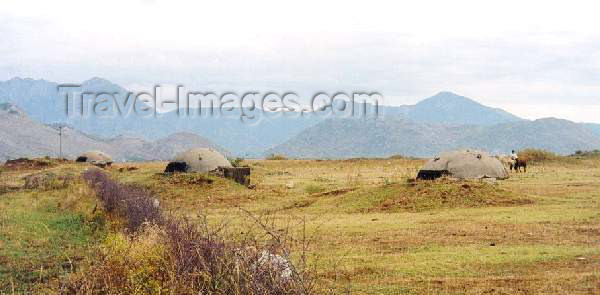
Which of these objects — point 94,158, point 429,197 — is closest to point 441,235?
point 429,197

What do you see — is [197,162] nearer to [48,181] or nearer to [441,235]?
[48,181]

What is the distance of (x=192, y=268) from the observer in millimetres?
9109

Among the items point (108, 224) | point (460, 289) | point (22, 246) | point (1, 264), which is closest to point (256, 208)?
point (108, 224)

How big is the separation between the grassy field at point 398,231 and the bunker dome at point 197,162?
5.82 metres

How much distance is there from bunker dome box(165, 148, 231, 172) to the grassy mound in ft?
49.3

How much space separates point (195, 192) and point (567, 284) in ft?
75.1

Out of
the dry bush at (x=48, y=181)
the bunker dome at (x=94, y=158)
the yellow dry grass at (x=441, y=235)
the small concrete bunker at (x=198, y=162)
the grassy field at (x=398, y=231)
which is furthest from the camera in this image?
the bunker dome at (x=94, y=158)

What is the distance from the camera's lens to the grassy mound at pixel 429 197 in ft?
79.1

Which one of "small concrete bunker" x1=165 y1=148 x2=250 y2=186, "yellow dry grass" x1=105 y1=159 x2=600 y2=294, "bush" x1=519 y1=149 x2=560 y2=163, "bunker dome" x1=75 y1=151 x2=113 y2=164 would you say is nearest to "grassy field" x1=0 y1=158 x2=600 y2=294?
"yellow dry grass" x1=105 y1=159 x2=600 y2=294

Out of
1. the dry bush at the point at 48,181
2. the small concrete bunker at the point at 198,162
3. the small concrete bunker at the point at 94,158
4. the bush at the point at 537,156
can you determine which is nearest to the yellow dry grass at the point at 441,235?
the dry bush at the point at 48,181

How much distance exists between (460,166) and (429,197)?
900 centimetres

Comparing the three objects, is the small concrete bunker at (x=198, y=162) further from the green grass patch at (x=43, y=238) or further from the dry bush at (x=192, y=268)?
the dry bush at (x=192, y=268)

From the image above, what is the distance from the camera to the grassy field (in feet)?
38.3

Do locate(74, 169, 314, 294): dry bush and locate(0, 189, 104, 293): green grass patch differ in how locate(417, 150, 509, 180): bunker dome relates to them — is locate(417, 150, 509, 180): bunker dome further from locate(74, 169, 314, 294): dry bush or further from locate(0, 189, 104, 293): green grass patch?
locate(74, 169, 314, 294): dry bush
